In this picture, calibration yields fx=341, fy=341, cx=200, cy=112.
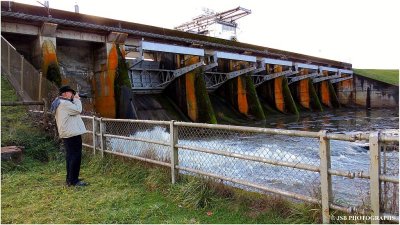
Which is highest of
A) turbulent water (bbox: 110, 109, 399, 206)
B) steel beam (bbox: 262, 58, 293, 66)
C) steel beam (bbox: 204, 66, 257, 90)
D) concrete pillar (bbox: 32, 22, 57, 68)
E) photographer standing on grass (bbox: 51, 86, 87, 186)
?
steel beam (bbox: 262, 58, 293, 66)

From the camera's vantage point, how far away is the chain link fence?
3324mm

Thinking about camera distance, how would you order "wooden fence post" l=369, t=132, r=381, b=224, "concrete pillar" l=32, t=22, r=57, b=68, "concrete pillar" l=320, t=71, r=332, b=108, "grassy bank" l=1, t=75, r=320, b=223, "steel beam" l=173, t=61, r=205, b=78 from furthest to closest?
1. "concrete pillar" l=320, t=71, r=332, b=108
2. "steel beam" l=173, t=61, r=205, b=78
3. "concrete pillar" l=32, t=22, r=57, b=68
4. "grassy bank" l=1, t=75, r=320, b=223
5. "wooden fence post" l=369, t=132, r=381, b=224

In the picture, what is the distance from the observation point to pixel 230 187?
473 cm

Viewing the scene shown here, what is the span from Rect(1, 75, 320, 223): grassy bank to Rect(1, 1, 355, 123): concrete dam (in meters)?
7.05

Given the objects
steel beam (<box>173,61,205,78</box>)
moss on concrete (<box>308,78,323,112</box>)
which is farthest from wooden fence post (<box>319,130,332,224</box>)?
moss on concrete (<box>308,78,323,112</box>)

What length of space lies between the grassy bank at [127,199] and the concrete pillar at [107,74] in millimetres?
9234

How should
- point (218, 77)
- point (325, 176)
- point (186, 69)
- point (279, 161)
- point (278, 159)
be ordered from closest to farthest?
point (325, 176), point (279, 161), point (278, 159), point (186, 69), point (218, 77)

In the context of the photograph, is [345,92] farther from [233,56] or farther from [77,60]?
[77,60]

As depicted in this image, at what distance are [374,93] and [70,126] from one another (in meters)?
37.8

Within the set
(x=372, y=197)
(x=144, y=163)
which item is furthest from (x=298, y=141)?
(x=372, y=197)

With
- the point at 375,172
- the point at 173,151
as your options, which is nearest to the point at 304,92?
the point at 173,151

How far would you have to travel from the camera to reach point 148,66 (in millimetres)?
20781

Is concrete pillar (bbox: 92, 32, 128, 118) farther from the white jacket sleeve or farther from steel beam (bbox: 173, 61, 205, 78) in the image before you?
the white jacket sleeve

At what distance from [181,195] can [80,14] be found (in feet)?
43.5
